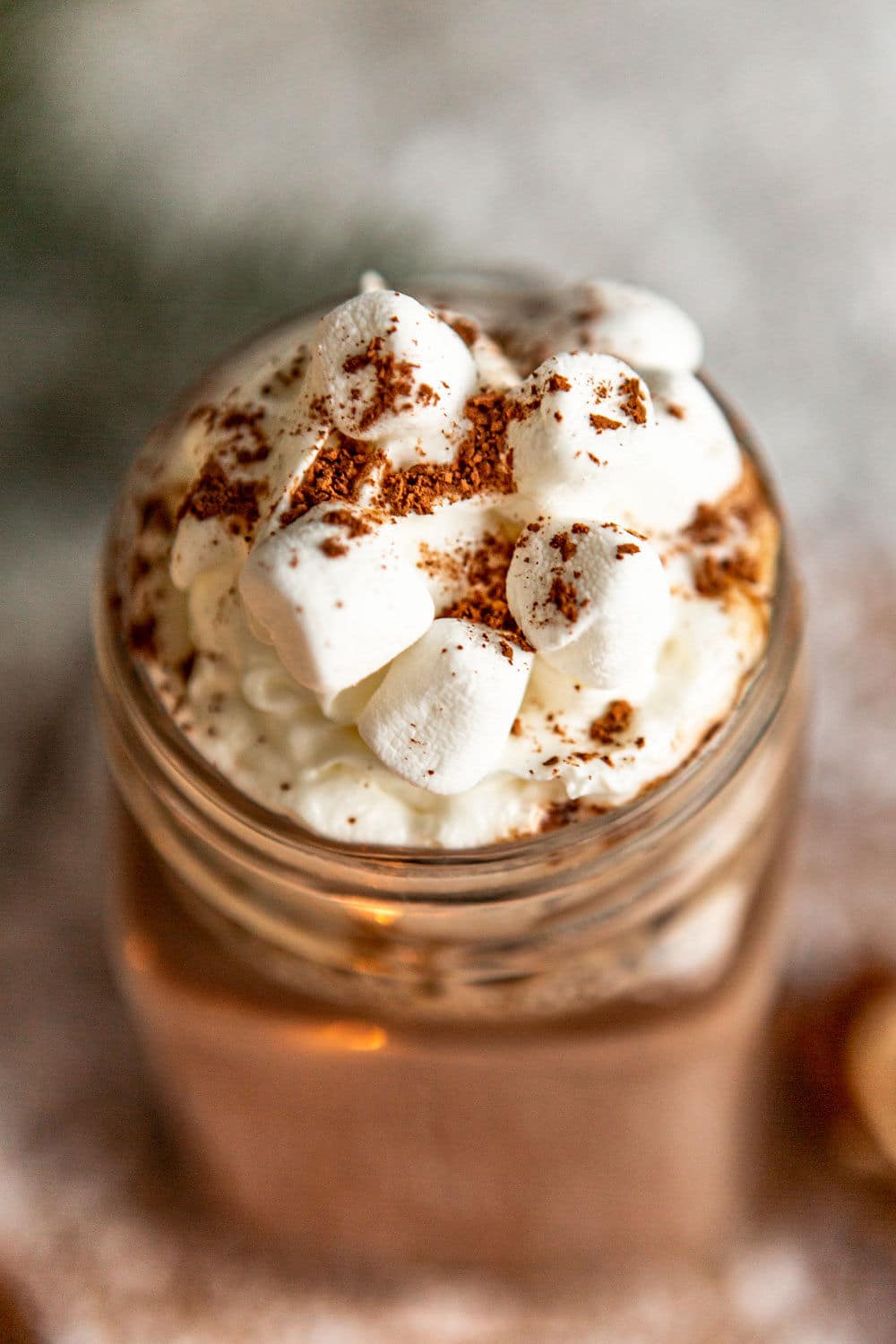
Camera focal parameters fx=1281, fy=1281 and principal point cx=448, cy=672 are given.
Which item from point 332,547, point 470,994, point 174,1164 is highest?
point 332,547

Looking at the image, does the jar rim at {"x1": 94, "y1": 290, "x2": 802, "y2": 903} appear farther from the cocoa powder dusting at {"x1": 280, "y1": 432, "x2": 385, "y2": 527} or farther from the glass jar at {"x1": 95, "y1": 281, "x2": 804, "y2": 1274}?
the cocoa powder dusting at {"x1": 280, "y1": 432, "x2": 385, "y2": 527}

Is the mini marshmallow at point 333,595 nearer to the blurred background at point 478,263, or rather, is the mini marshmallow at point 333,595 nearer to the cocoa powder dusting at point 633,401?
the cocoa powder dusting at point 633,401

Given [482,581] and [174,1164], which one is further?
[174,1164]

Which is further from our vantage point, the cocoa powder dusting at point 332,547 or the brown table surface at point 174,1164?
the brown table surface at point 174,1164

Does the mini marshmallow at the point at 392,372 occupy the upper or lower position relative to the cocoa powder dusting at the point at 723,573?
upper

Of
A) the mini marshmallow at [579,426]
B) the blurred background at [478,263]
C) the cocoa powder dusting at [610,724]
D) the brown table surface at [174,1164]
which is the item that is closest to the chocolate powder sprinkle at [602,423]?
the mini marshmallow at [579,426]

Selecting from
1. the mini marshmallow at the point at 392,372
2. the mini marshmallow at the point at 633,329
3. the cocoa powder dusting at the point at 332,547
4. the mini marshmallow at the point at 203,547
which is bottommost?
the mini marshmallow at the point at 203,547

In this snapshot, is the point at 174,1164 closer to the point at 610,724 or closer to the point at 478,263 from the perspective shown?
the point at 610,724

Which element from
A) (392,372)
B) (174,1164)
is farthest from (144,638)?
(174,1164)
